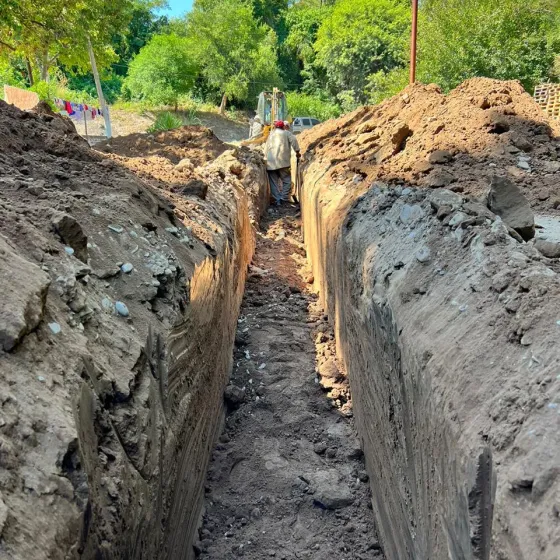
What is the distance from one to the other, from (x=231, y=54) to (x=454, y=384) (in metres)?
35.8

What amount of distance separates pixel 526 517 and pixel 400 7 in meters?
35.2

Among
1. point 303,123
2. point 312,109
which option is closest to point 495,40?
point 303,123

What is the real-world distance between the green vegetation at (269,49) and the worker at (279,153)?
5306mm

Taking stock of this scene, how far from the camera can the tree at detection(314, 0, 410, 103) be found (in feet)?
100

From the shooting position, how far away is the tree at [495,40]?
15.2m

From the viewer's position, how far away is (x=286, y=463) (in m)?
3.63

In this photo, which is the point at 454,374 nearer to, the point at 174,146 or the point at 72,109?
the point at 174,146

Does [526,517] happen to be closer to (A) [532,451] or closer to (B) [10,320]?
(A) [532,451]

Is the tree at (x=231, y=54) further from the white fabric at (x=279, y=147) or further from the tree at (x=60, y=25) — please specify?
the white fabric at (x=279, y=147)

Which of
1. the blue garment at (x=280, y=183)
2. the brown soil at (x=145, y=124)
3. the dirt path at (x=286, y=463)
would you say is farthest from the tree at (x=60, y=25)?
the brown soil at (x=145, y=124)

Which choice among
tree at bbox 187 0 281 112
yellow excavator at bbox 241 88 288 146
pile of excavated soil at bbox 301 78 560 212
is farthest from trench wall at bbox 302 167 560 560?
tree at bbox 187 0 281 112

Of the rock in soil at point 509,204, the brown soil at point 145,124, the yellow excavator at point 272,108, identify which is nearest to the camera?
the rock in soil at point 509,204

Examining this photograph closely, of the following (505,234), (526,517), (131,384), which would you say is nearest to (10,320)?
(131,384)

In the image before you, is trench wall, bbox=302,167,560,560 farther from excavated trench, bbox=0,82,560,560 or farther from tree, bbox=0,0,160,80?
tree, bbox=0,0,160,80
